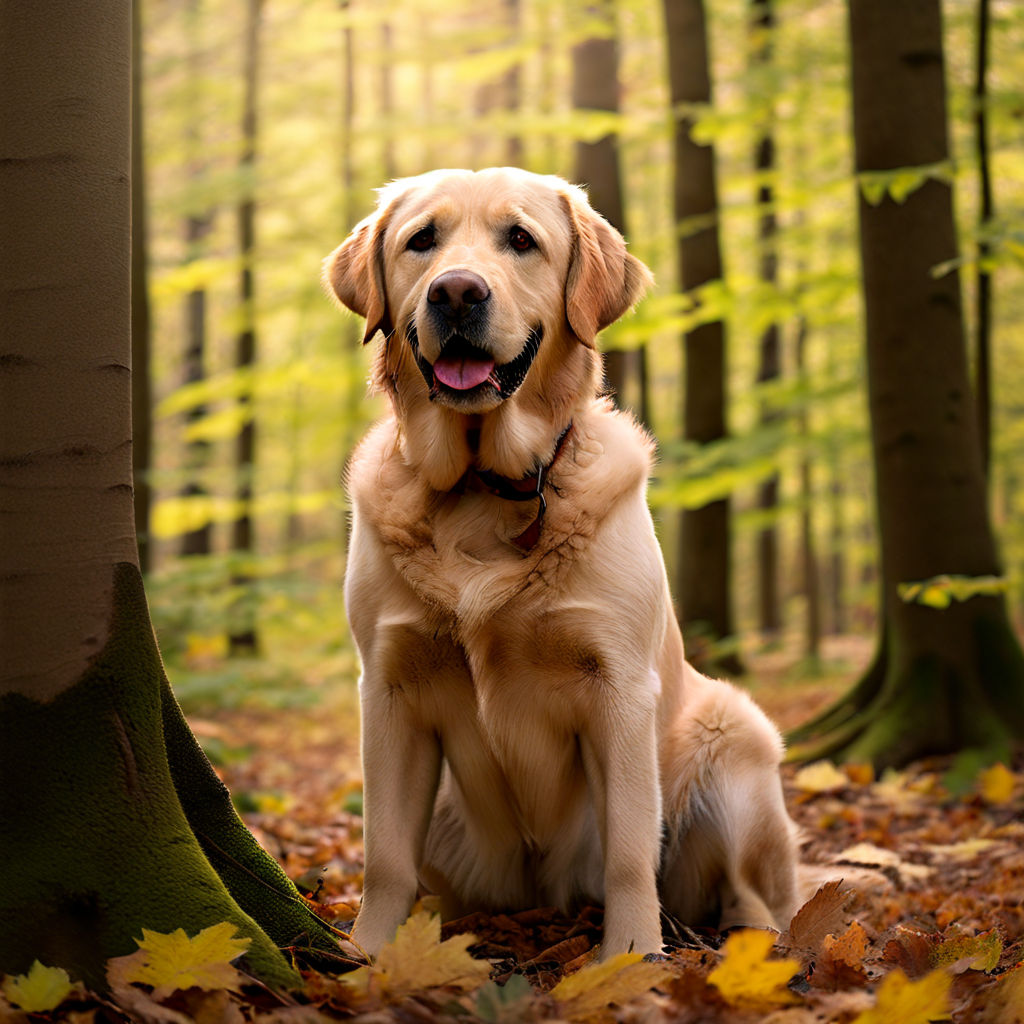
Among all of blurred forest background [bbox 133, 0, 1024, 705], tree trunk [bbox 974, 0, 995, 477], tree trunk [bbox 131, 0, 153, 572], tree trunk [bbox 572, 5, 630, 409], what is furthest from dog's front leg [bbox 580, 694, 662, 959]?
tree trunk [bbox 572, 5, 630, 409]

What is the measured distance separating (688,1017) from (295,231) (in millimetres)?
14966

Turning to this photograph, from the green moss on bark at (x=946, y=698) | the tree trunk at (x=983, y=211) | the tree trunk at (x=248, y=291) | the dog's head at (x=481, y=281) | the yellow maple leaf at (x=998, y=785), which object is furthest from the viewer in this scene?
the tree trunk at (x=248, y=291)

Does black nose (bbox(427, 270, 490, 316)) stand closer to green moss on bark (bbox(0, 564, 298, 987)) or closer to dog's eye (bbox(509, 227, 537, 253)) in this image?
dog's eye (bbox(509, 227, 537, 253))

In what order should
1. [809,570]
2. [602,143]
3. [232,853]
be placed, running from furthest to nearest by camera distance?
[809,570] < [602,143] < [232,853]

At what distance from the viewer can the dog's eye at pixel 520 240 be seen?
119 inches

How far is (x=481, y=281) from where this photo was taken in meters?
2.76

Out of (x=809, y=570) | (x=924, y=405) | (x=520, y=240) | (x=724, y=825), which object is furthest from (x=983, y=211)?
(x=809, y=570)

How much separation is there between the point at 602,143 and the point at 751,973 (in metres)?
9.00

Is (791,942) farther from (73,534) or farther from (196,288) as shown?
(196,288)

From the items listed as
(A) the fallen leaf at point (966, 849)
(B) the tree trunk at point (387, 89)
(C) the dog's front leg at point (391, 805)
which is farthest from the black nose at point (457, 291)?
(B) the tree trunk at point (387, 89)

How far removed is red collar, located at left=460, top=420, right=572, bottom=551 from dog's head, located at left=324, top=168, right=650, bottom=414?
181 mm

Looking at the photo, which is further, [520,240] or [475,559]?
[520,240]

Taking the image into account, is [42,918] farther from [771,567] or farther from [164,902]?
[771,567]

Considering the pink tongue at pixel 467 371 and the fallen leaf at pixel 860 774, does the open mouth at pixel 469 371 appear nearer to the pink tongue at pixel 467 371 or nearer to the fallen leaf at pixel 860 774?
the pink tongue at pixel 467 371
